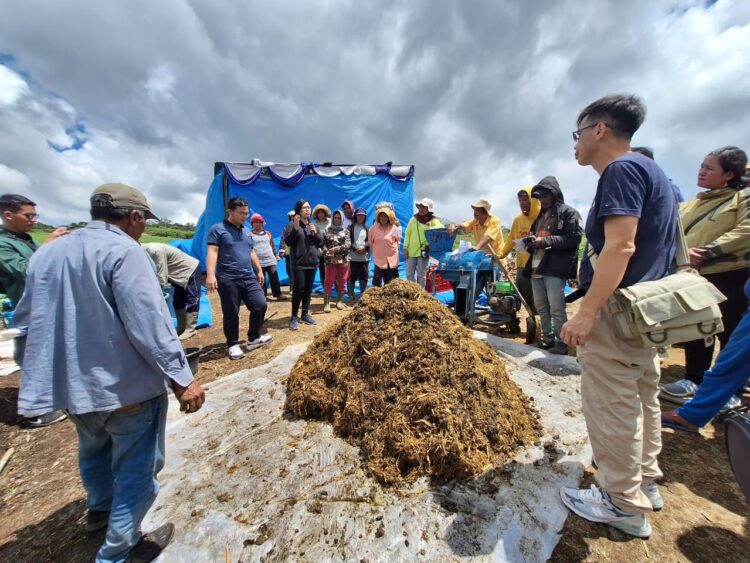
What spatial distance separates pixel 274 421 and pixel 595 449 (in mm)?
2250

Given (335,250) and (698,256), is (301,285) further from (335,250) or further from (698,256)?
(698,256)

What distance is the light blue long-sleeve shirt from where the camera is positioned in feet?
4.26

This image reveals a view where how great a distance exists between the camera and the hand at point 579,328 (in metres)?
1.43

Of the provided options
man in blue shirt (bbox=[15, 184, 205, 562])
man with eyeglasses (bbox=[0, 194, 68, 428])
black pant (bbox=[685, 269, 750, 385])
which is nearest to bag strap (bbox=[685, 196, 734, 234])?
black pant (bbox=[685, 269, 750, 385])

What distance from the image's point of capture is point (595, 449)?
1.61 m

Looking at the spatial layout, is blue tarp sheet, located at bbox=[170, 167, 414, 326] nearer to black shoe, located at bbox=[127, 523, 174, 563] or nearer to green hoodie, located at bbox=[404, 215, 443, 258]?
green hoodie, located at bbox=[404, 215, 443, 258]

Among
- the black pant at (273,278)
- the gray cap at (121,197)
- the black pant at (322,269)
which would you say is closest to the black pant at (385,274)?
the black pant at (322,269)

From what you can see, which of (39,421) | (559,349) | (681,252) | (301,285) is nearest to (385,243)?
(301,285)

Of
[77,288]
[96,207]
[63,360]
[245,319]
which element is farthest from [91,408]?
[245,319]

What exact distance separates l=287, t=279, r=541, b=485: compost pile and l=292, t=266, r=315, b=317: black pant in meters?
2.32

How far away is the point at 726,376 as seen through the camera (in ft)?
6.98

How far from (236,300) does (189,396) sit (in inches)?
113

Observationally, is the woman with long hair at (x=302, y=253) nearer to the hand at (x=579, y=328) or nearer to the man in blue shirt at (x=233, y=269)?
the man in blue shirt at (x=233, y=269)

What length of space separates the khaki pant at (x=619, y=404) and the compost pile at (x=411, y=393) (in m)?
0.66
